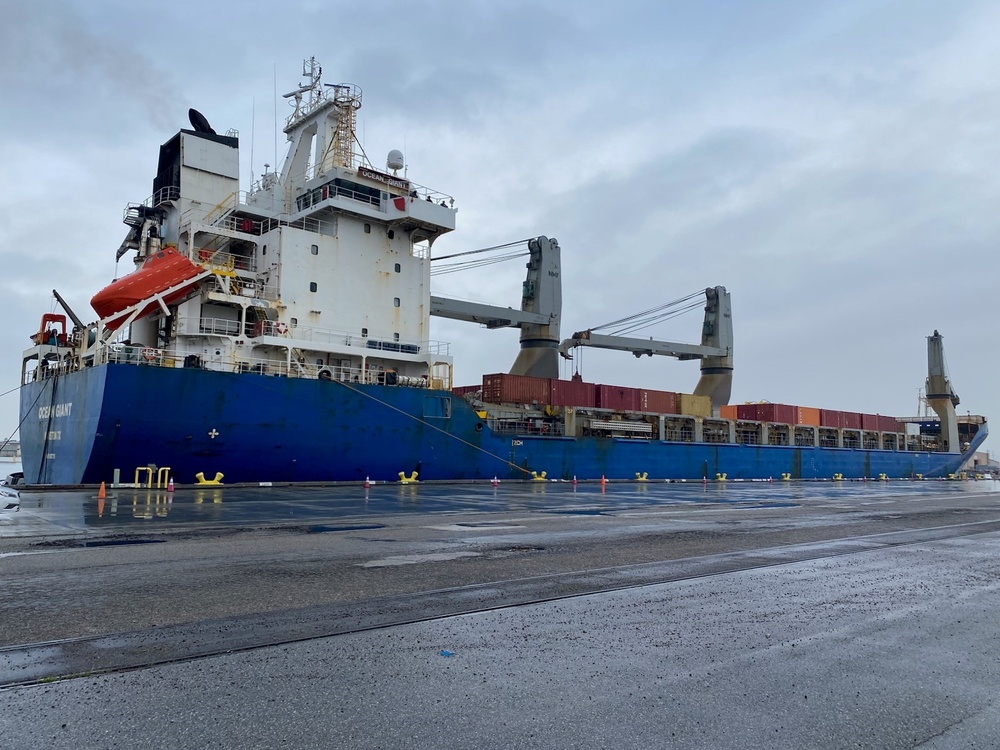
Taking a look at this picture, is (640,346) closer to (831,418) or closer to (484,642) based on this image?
(831,418)

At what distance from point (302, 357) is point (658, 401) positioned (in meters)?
20.3

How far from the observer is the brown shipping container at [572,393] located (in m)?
33.2

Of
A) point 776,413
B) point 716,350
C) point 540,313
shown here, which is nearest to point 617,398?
point 540,313

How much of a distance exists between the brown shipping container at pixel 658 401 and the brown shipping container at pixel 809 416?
40.3 ft

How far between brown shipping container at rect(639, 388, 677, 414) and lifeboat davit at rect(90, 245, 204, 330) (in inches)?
895

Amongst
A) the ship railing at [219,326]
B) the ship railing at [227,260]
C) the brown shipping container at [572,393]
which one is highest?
the ship railing at [227,260]

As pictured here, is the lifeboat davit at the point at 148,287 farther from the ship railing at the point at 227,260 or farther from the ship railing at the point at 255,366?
the ship railing at the point at 227,260

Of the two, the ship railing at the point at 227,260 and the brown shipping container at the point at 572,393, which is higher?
the ship railing at the point at 227,260

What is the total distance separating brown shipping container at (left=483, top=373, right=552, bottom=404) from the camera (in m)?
31.8

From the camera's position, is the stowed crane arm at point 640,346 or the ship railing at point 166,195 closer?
the ship railing at point 166,195

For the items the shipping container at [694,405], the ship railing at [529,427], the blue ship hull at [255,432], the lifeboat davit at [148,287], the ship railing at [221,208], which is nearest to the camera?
the blue ship hull at [255,432]

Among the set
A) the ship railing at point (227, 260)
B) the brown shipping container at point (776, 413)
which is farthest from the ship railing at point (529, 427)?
the brown shipping container at point (776, 413)

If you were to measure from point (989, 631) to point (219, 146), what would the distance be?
28.4 meters

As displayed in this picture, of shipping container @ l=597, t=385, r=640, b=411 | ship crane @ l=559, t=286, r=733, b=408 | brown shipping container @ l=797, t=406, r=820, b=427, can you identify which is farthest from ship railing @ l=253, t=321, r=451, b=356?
brown shipping container @ l=797, t=406, r=820, b=427
